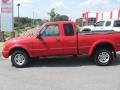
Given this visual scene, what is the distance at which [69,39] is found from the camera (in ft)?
41.5

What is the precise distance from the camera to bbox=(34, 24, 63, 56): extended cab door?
12.7 m

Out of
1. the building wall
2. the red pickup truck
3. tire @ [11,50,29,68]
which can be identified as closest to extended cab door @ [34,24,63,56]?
the red pickup truck

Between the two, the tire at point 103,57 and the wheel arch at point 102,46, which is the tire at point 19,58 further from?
the tire at point 103,57

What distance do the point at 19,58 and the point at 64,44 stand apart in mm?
1795

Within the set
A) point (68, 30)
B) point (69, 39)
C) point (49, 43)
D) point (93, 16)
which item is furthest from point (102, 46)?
point (93, 16)
